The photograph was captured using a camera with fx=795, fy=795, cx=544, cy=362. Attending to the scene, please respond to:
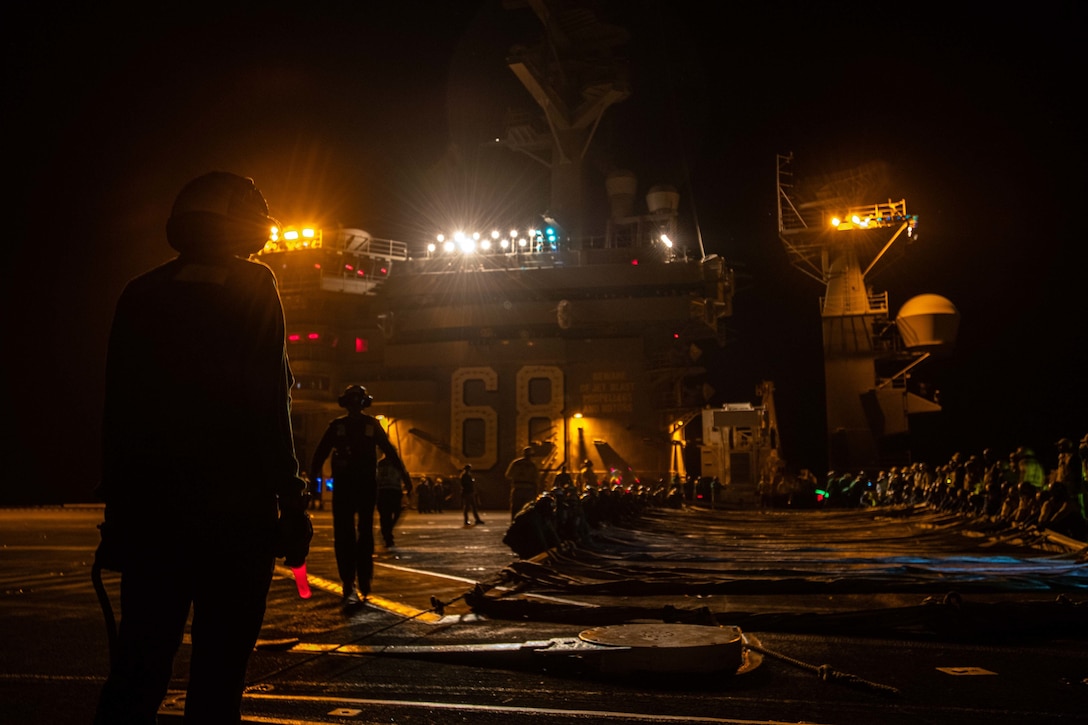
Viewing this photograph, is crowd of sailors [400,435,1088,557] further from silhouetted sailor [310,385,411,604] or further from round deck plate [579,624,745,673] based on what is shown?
round deck plate [579,624,745,673]

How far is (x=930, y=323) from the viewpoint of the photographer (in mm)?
39375

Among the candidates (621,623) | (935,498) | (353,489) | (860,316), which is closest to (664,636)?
(621,623)

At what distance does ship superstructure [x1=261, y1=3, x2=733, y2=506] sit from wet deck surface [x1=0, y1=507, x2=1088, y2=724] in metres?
26.0

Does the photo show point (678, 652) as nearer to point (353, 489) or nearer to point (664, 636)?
point (664, 636)

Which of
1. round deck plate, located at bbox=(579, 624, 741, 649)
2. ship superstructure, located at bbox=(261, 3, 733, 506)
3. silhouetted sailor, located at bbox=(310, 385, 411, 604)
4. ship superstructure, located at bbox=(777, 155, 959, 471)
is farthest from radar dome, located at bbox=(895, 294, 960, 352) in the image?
round deck plate, located at bbox=(579, 624, 741, 649)

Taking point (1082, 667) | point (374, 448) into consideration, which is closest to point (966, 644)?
point (1082, 667)

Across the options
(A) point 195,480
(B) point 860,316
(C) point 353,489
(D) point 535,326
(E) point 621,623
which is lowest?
(E) point 621,623

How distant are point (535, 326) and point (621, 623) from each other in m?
31.4

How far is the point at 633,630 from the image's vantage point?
13.7 feet

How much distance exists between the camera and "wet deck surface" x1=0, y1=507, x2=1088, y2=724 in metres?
3.29

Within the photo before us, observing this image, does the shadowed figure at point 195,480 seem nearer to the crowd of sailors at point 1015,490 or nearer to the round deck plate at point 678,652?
the round deck plate at point 678,652

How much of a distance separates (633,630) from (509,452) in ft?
103

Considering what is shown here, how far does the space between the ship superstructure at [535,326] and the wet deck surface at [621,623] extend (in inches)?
1025

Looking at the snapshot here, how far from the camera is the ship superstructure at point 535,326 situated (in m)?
34.7
